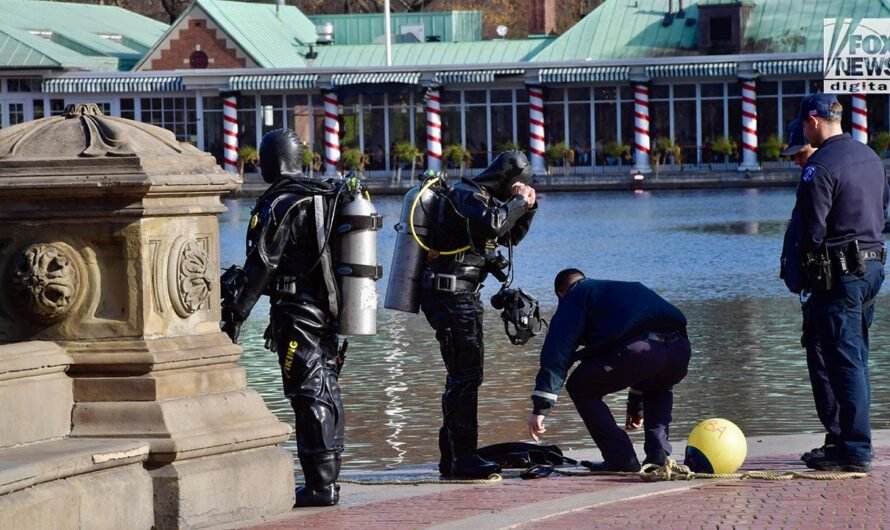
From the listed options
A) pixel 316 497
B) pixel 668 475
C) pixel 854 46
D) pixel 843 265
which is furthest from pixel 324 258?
pixel 854 46

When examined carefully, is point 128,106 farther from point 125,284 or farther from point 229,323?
point 125,284

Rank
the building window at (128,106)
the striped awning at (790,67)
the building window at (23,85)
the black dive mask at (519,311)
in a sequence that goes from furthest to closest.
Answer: the building window at (128,106), the building window at (23,85), the striped awning at (790,67), the black dive mask at (519,311)

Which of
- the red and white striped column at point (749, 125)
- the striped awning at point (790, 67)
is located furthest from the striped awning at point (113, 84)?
the striped awning at point (790, 67)

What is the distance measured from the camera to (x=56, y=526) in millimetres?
6246

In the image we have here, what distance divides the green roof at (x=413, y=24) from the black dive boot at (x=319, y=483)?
57.5 metres

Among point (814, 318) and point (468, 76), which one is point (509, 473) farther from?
point (468, 76)

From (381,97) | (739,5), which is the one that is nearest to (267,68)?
(381,97)

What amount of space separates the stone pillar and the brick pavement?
44 cm

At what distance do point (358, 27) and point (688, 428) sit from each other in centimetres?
5650

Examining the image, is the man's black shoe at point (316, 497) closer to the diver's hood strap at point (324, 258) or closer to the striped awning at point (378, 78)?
the diver's hood strap at point (324, 258)

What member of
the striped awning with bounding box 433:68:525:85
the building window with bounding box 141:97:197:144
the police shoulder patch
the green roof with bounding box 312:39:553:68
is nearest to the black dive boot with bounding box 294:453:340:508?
the police shoulder patch

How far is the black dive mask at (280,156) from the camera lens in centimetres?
827

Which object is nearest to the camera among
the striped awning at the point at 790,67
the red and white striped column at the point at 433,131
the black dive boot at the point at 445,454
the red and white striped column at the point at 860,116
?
the black dive boot at the point at 445,454

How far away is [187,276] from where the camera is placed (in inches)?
279
